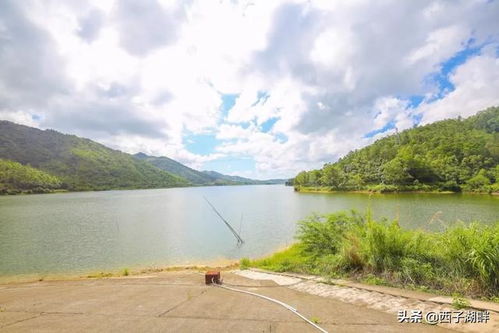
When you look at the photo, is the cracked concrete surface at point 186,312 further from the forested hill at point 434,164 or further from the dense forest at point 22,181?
the dense forest at point 22,181

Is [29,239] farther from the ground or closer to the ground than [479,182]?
closer to the ground

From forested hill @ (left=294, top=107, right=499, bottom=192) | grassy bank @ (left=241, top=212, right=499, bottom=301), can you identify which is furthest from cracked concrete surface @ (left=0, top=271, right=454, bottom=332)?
forested hill @ (left=294, top=107, right=499, bottom=192)

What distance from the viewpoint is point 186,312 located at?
20.2 feet

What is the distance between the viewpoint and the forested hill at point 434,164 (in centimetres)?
8575

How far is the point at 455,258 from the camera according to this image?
7.00m

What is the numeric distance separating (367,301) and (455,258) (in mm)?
2720

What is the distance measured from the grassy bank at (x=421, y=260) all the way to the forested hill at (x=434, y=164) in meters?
67.2

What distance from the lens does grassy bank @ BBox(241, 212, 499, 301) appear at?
625 centimetres

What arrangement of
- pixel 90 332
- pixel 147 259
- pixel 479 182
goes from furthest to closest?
Answer: pixel 479 182
pixel 147 259
pixel 90 332

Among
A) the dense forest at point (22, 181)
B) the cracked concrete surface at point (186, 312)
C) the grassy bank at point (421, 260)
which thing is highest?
the dense forest at point (22, 181)

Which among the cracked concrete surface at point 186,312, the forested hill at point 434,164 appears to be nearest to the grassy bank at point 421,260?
the cracked concrete surface at point 186,312

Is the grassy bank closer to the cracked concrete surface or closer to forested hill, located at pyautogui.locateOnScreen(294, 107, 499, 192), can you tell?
the cracked concrete surface

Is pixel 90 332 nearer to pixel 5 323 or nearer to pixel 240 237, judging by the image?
pixel 5 323

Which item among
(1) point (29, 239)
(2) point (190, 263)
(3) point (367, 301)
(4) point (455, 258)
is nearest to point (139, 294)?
(3) point (367, 301)
